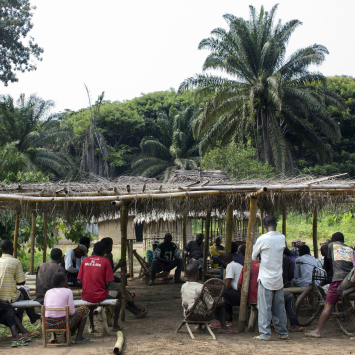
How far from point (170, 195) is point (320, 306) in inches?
125

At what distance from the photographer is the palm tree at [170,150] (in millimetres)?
32031

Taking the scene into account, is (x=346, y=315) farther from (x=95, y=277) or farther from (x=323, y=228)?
(x=323, y=228)

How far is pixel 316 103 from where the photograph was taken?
863 inches

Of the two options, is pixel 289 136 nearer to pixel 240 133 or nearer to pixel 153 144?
pixel 240 133

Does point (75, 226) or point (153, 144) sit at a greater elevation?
point (153, 144)

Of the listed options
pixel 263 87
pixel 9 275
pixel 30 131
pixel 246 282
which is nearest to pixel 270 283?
Result: pixel 246 282

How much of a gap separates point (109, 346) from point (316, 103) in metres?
→ 19.7

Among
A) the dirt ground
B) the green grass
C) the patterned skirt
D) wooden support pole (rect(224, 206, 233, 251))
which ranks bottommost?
the green grass

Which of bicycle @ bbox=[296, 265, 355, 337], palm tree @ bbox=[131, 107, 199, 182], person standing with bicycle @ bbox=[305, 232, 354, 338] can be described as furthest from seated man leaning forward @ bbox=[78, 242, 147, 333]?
palm tree @ bbox=[131, 107, 199, 182]

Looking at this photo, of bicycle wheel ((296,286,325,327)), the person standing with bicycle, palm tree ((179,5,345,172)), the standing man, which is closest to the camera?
the person standing with bicycle

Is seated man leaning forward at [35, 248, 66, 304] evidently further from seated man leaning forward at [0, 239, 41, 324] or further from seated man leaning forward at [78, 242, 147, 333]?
seated man leaning forward at [78, 242, 147, 333]

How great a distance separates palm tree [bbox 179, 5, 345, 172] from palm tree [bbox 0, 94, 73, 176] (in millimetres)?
9844

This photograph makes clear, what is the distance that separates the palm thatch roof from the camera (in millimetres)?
6426

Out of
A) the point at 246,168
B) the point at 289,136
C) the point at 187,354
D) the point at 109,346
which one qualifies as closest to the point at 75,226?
the point at 109,346
